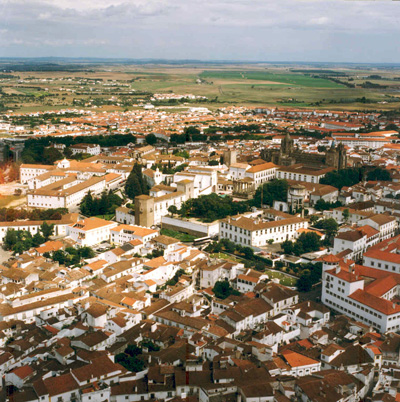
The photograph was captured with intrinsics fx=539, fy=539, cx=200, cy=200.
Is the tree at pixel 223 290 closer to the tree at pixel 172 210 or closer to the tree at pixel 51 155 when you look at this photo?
the tree at pixel 172 210

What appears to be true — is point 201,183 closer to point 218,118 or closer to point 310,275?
point 310,275

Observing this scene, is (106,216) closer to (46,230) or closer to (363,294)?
(46,230)

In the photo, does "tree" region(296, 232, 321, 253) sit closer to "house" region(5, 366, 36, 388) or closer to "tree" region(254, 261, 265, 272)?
"tree" region(254, 261, 265, 272)

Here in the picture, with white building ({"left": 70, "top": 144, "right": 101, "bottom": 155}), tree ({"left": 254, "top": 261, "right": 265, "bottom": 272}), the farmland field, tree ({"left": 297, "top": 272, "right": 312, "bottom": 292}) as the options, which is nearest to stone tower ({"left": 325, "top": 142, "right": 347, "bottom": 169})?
the farmland field

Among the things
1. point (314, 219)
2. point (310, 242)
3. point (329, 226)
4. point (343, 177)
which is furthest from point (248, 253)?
point (343, 177)

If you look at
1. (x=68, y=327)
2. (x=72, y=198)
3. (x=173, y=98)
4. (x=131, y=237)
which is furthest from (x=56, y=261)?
(x=173, y=98)

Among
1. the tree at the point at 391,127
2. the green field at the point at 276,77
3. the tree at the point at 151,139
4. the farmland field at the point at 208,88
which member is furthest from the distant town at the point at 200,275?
the green field at the point at 276,77
